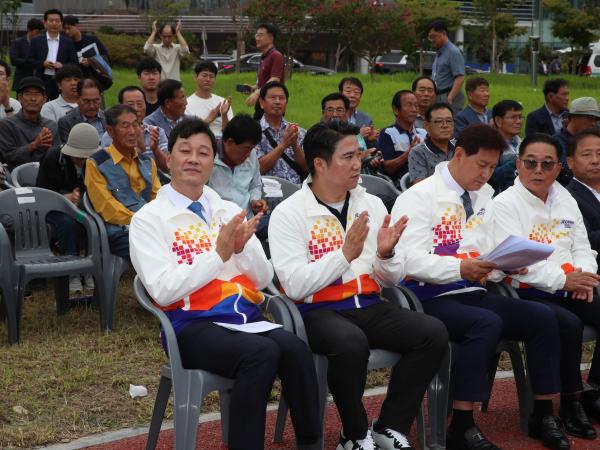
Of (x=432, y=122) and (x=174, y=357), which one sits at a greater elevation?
(x=432, y=122)

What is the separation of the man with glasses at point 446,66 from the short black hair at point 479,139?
607 centimetres

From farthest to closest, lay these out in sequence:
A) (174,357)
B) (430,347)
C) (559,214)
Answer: (559,214), (430,347), (174,357)

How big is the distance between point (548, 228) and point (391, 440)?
1.75 meters

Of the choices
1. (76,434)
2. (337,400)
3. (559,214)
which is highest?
(559,214)

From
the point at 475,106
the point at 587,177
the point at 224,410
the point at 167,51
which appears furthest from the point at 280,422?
the point at 167,51

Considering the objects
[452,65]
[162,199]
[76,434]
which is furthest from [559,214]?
[452,65]

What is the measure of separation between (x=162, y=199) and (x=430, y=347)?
1.45m

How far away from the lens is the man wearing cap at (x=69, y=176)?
745cm

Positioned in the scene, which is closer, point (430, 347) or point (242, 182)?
point (430, 347)

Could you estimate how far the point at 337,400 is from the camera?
4.67 metres

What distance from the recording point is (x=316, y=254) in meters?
4.99

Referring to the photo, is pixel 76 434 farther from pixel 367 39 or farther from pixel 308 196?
pixel 367 39

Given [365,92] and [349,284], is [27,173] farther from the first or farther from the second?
[365,92]

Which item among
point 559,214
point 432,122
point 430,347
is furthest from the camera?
point 432,122
